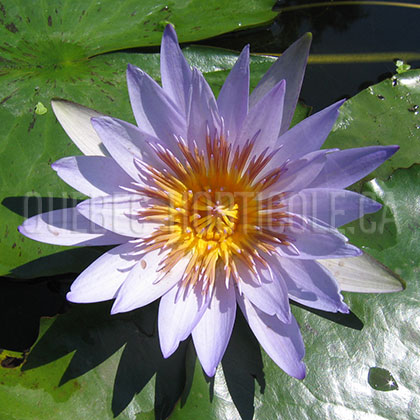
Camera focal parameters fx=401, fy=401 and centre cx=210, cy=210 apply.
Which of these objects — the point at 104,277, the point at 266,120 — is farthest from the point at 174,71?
the point at 104,277

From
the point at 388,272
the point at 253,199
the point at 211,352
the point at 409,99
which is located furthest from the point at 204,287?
the point at 409,99

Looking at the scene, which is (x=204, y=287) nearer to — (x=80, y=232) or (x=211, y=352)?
(x=211, y=352)

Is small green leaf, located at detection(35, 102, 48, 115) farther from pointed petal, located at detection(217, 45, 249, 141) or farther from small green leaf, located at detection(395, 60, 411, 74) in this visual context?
small green leaf, located at detection(395, 60, 411, 74)

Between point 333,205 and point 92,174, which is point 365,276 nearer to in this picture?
point 333,205

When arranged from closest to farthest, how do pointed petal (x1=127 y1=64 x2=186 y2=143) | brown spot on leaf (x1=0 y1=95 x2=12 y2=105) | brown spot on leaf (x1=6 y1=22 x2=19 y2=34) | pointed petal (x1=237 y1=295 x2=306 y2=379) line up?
pointed petal (x1=237 y1=295 x2=306 y2=379)
pointed petal (x1=127 y1=64 x2=186 y2=143)
brown spot on leaf (x1=0 y1=95 x2=12 y2=105)
brown spot on leaf (x1=6 y1=22 x2=19 y2=34)

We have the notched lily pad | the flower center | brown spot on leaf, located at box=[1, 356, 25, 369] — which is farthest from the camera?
the flower center

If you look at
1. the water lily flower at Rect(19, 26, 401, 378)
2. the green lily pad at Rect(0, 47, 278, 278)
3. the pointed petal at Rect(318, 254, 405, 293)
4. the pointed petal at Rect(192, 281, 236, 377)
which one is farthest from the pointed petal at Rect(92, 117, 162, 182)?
the pointed petal at Rect(318, 254, 405, 293)

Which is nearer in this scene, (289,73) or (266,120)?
(266,120)
